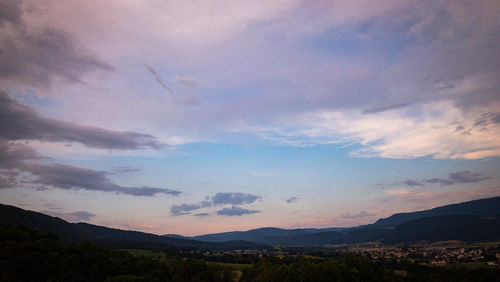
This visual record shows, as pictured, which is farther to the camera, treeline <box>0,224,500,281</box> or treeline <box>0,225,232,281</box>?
treeline <box>0,224,500,281</box>

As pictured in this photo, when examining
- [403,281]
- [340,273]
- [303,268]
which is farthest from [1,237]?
[403,281]

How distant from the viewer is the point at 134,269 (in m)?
119

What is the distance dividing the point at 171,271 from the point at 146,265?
11.4 metres

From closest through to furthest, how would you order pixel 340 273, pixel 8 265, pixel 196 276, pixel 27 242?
1. pixel 8 265
2. pixel 340 273
3. pixel 27 242
4. pixel 196 276

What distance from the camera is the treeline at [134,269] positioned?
94938 mm

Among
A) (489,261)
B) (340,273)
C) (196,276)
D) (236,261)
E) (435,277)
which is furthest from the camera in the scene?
(236,261)

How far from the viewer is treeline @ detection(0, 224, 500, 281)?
94938 millimetres

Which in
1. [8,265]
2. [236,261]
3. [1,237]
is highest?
[1,237]

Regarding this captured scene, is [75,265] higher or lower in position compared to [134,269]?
higher

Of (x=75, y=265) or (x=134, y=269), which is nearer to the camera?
(x=75, y=265)

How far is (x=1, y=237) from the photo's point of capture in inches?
4368

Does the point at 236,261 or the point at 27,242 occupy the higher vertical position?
the point at 27,242

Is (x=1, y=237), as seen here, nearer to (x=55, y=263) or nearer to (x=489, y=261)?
(x=55, y=263)

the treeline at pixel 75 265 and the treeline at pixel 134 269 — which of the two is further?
the treeline at pixel 134 269
